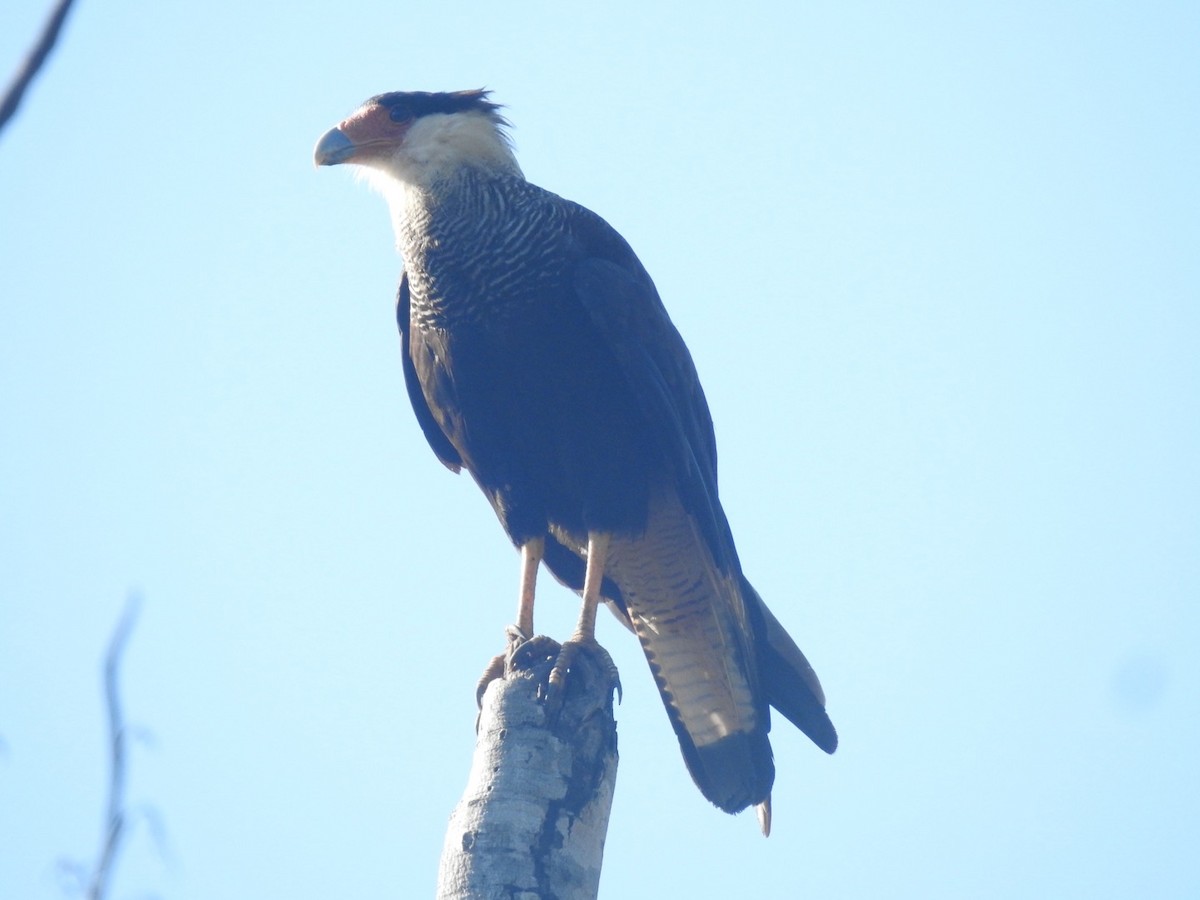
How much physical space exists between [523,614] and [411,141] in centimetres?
161

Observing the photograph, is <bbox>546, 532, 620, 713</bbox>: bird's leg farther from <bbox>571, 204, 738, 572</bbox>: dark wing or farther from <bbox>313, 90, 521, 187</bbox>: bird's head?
<bbox>313, 90, 521, 187</bbox>: bird's head

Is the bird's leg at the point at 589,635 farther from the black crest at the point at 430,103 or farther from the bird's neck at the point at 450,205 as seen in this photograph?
the black crest at the point at 430,103

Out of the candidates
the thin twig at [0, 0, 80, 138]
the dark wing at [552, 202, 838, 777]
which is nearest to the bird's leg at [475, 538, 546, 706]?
the dark wing at [552, 202, 838, 777]

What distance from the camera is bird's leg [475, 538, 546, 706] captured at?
3.95m

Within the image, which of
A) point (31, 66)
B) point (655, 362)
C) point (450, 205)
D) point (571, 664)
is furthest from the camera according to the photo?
point (450, 205)

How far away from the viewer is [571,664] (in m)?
3.27

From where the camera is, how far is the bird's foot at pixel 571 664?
3.03 metres

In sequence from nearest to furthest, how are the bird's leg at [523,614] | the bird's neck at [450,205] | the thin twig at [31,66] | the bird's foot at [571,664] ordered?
the thin twig at [31,66] < the bird's foot at [571,664] < the bird's leg at [523,614] < the bird's neck at [450,205]

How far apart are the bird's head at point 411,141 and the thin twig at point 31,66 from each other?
11.6 feet

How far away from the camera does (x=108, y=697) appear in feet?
5.68

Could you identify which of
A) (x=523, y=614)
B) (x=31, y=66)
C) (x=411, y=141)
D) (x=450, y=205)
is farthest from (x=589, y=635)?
(x=31, y=66)

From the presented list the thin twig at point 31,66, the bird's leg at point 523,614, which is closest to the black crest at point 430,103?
the bird's leg at point 523,614

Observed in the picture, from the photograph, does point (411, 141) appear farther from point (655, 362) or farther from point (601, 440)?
point (601, 440)

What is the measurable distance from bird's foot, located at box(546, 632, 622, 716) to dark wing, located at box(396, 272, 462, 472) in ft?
3.56
